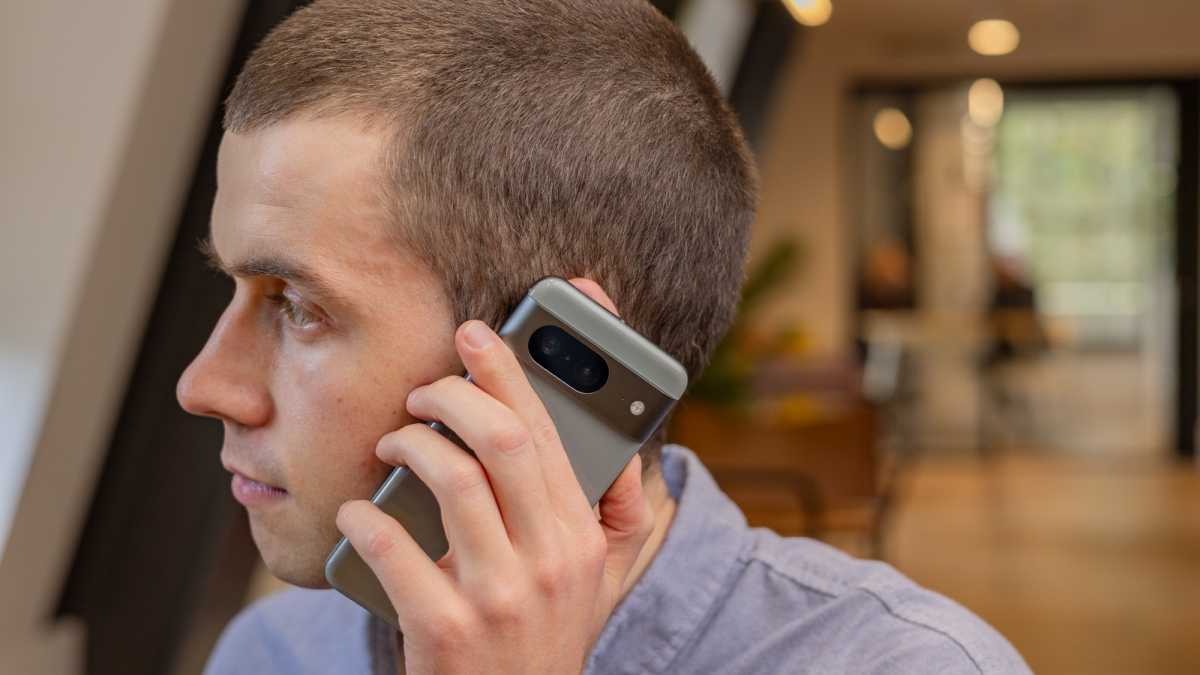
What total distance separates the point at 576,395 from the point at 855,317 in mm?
9103

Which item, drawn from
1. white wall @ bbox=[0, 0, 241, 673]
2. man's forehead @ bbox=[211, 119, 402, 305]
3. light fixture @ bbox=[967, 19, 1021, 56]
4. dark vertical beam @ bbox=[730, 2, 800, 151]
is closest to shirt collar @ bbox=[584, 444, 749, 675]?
man's forehead @ bbox=[211, 119, 402, 305]

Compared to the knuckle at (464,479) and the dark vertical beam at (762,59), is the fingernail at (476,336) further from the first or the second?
the dark vertical beam at (762,59)

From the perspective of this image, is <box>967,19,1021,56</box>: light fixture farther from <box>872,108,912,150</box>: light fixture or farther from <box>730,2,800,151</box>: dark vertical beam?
<box>730,2,800,151</box>: dark vertical beam

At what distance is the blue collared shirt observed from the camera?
937 mm

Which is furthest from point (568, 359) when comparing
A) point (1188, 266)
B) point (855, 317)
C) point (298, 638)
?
point (1188, 266)

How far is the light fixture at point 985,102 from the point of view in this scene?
9.61 m

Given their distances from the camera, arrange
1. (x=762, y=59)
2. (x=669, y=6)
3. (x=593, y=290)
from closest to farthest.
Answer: (x=593, y=290) → (x=669, y=6) → (x=762, y=59)

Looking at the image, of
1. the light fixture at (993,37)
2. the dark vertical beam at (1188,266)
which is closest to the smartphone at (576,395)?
the light fixture at (993,37)

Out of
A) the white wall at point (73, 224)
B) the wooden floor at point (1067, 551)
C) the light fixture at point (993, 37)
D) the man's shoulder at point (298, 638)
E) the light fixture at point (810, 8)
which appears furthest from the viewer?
the light fixture at point (993, 37)

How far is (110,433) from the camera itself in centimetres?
180

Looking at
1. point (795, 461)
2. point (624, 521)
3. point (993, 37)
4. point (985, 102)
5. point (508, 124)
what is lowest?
point (795, 461)

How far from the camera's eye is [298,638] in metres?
1.24

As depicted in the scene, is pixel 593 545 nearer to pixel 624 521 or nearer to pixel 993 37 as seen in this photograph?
pixel 624 521

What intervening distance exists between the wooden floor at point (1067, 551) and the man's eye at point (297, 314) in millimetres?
4012
